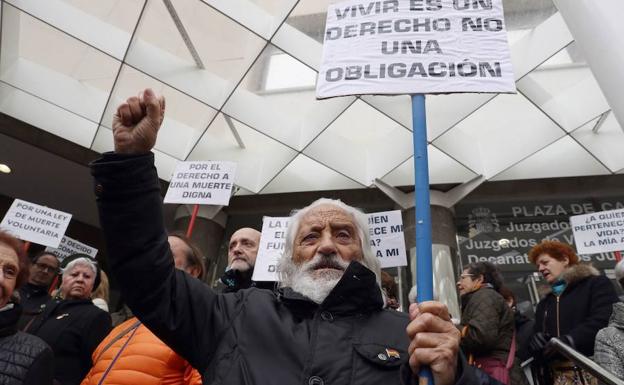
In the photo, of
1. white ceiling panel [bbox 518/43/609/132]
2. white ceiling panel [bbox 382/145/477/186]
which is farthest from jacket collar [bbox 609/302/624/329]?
white ceiling panel [bbox 382/145/477/186]

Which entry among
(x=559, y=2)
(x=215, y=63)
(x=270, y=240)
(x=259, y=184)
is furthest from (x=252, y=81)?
(x=559, y=2)

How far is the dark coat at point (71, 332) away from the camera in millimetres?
2928

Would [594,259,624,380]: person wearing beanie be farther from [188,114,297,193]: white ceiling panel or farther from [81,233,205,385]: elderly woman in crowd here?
[188,114,297,193]: white ceiling panel

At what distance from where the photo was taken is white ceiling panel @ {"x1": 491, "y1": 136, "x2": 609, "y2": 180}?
8172mm

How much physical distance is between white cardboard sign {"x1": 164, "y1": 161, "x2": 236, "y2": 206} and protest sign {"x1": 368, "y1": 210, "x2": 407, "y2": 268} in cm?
165

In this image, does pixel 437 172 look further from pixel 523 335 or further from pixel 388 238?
pixel 523 335

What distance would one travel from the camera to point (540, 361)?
3141mm

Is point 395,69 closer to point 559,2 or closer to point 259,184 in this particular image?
point 559,2

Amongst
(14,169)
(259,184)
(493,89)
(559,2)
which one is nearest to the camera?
(493,89)

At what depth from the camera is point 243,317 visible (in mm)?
1546

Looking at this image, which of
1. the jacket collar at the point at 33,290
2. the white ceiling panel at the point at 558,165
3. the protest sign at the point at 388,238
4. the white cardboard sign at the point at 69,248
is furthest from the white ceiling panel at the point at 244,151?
the jacket collar at the point at 33,290

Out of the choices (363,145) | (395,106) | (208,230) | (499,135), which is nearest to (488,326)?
(395,106)

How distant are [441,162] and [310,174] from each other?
2.63 m

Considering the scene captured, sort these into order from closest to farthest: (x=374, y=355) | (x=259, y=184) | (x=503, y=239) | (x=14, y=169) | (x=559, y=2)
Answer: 1. (x=374, y=355)
2. (x=559, y=2)
3. (x=503, y=239)
4. (x=259, y=184)
5. (x=14, y=169)
